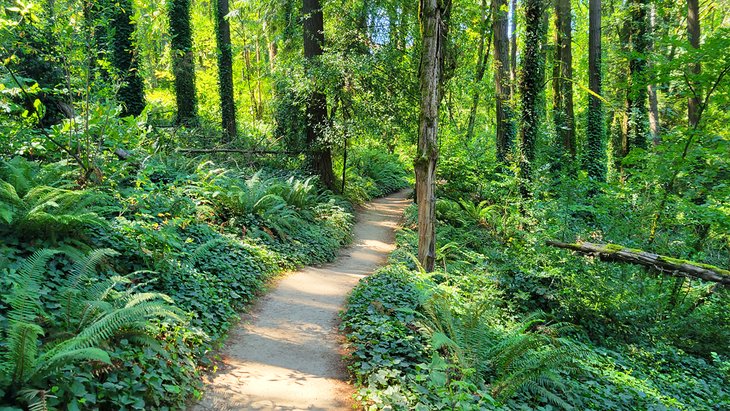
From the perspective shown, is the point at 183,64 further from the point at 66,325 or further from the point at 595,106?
the point at 595,106

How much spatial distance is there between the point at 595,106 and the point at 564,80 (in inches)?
109

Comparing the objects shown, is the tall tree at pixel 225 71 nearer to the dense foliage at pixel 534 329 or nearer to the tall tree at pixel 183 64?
the tall tree at pixel 183 64

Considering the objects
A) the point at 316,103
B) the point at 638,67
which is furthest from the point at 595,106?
the point at 316,103

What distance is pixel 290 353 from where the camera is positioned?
204 inches

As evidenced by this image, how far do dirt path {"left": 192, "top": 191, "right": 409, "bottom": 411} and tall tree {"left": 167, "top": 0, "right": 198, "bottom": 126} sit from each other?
8438 mm

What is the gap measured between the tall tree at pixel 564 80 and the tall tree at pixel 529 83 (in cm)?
593

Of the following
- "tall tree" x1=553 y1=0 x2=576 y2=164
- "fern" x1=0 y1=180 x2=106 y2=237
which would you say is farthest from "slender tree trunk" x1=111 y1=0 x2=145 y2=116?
"tall tree" x1=553 y1=0 x2=576 y2=164

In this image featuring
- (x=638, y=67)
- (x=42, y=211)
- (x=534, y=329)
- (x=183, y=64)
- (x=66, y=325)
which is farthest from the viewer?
(x=638, y=67)

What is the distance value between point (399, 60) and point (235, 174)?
17.3 ft

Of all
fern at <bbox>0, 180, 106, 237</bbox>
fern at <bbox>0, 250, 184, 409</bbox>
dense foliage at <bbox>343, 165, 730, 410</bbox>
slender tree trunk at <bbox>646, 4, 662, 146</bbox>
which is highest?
slender tree trunk at <bbox>646, 4, 662, 146</bbox>

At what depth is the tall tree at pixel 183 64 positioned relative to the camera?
44.7 feet

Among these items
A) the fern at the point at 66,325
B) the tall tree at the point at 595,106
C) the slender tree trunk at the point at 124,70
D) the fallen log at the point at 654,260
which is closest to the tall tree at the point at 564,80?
the tall tree at the point at 595,106

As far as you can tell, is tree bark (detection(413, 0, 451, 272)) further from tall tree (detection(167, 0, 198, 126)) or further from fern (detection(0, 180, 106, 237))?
tall tree (detection(167, 0, 198, 126))

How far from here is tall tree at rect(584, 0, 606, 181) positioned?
1438cm
